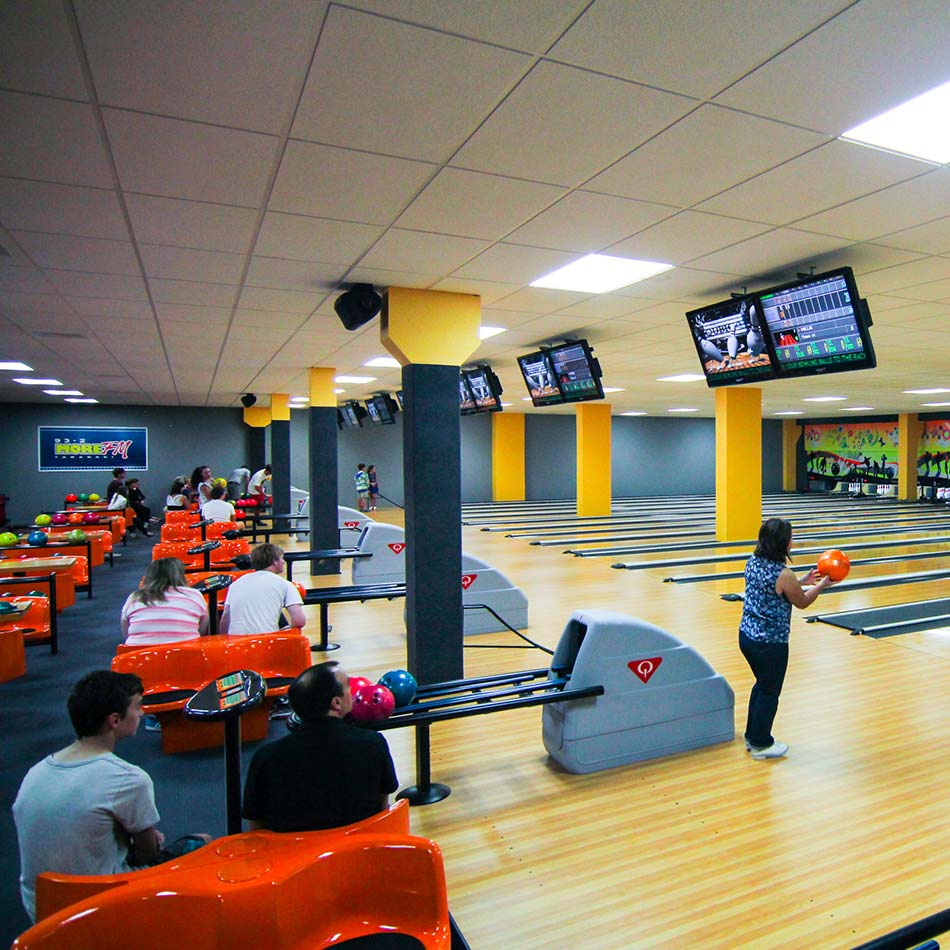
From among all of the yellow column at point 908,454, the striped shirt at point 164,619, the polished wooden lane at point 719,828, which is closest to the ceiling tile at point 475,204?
the striped shirt at point 164,619

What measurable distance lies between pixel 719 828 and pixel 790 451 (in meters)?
21.0

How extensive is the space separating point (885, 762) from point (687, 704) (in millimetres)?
922

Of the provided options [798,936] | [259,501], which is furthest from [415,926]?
[259,501]

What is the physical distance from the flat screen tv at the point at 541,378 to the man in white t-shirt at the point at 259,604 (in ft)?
9.90

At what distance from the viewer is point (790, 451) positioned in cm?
2153

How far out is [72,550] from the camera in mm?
7434

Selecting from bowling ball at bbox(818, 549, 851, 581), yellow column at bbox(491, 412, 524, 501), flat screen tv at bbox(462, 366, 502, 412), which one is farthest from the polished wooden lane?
yellow column at bbox(491, 412, 524, 501)

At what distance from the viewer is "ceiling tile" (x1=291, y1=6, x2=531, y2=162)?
5.41 ft

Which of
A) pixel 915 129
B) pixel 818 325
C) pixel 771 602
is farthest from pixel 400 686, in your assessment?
pixel 818 325

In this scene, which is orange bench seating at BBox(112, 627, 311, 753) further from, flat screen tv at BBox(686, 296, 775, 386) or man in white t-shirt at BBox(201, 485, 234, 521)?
man in white t-shirt at BBox(201, 485, 234, 521)

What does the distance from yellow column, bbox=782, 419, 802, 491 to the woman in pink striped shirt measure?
21.0m

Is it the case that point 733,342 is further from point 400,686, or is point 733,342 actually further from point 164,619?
point 164,619

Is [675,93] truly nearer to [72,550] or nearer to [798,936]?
[798,936]

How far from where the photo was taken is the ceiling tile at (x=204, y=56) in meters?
1.55
